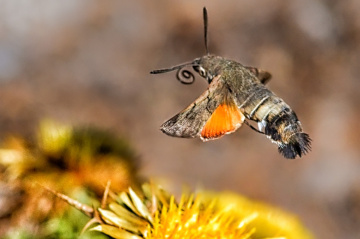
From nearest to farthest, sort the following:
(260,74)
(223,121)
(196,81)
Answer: (223,121)
(260,74)
(196,81)

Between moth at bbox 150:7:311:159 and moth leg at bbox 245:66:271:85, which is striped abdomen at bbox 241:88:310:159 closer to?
moth at bbox 150:7:311:159

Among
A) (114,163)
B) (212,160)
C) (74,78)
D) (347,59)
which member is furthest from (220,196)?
(347,59)

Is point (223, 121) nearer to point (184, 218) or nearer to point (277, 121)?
point (277, 121)

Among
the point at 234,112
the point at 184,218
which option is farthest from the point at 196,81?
the point at 234,112

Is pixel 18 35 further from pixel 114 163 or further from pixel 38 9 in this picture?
pixel 114 163

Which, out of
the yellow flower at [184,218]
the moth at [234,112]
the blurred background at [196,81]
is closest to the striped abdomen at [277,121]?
the moth at [234,112]

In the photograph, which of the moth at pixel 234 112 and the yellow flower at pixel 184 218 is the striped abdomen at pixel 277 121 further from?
the yellow flower at pixel 184 218

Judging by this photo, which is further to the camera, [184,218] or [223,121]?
[184,218]
